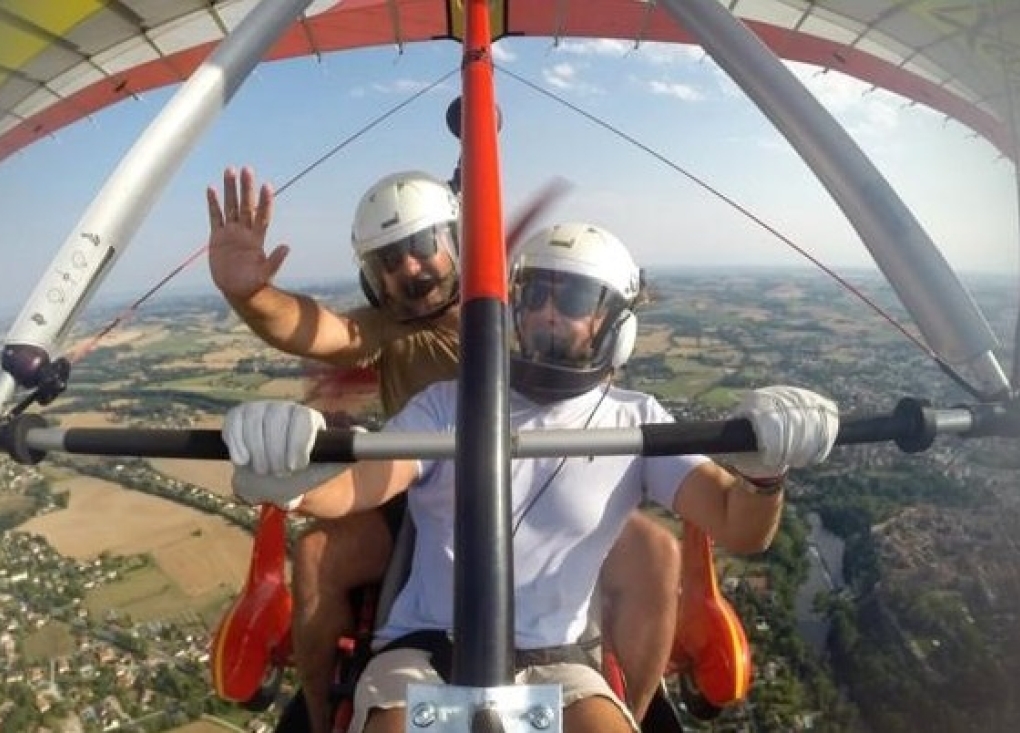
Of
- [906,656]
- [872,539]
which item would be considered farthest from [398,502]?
[872,539]

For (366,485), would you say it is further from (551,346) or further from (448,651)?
(551,346)

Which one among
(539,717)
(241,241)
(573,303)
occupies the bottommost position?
(539,717)

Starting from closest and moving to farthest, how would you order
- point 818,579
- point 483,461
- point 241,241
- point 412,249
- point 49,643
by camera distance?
point 483,461
point 241,241
point 412,249
point 49,643
point 818,579

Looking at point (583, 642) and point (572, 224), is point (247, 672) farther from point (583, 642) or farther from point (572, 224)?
point (572, 224)

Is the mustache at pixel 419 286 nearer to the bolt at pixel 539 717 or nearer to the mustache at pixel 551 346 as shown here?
the mustache at pixel 551 346

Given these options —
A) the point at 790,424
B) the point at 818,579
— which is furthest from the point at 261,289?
the point at 818,579

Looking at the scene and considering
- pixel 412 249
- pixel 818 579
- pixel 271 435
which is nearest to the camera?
pixel 271 435

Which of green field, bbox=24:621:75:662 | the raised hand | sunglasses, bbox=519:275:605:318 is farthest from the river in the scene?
the raised hand
